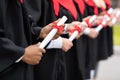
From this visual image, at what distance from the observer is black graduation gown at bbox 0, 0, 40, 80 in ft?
7.43

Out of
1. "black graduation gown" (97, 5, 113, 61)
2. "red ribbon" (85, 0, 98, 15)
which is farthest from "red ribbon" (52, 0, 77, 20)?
"black graduation gown" (97, 5, 113, 61)

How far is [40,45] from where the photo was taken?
241 cm

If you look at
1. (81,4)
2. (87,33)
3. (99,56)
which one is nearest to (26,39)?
(81,4)

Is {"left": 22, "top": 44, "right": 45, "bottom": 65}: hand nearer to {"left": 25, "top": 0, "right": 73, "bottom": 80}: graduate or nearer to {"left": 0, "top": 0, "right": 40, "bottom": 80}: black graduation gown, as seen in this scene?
{"left": 0, "top": 0, "right": 40, "bottom": 80}: black graduation gown

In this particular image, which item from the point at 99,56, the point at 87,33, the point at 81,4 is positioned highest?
the point at 81,4

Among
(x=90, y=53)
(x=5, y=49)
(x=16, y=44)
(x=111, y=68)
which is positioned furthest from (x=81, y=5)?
(x=111, y=68)

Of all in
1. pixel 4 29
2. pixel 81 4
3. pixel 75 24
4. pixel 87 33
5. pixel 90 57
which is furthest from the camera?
pixel 90 57

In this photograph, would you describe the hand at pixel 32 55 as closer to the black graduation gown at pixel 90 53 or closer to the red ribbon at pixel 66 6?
the red ribbon at pixel 66 6

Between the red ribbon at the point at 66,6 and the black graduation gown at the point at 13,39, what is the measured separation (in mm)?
426

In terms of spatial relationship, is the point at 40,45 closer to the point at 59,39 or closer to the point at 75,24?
the point at 59,39

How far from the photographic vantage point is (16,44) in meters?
2.39

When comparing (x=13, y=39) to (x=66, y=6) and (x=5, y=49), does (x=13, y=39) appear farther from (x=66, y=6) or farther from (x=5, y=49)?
(x=66, y=6)

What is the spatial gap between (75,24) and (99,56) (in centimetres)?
209

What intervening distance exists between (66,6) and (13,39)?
2.47ft
